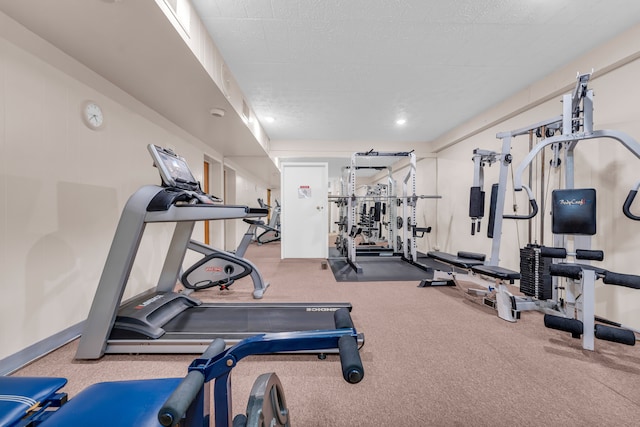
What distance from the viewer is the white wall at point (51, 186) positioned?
5.49 feet

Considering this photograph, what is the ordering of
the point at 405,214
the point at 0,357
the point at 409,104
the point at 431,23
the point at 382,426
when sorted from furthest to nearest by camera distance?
the point at 405,214 < the point at 409,104 < the point at 431,23 < the point at 0,357 < the point at 382,426

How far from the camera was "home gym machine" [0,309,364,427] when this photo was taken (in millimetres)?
734

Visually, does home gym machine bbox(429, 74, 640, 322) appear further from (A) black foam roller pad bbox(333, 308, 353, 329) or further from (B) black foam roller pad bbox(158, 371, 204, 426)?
(B) black foam roller pad bbox(158, 371, 204, 426)

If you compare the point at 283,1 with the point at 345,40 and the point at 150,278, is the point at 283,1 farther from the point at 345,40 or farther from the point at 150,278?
the point at 150,278

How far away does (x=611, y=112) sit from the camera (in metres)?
2.50

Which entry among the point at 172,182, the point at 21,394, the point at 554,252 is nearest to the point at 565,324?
the point at 554,252

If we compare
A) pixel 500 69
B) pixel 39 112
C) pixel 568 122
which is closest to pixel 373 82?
→ pixel 500 69

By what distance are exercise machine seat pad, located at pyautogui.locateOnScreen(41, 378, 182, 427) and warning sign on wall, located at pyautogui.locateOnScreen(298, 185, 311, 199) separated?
443 centimetres

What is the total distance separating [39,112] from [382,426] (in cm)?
312

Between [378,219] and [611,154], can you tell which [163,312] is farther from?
[378,219]

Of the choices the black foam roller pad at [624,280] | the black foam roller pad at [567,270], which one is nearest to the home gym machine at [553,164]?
the black foam roller pad at [567,270]

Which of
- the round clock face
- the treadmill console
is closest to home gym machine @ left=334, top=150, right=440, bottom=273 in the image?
the treadmill console

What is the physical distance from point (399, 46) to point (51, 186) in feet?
11.3

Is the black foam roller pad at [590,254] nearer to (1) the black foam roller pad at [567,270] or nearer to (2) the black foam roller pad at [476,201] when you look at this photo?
(1) the black foam roller pad at [567,270]
